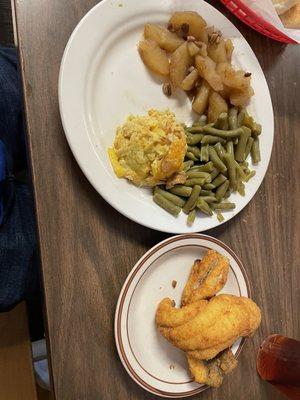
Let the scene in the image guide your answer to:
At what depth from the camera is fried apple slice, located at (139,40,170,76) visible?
1.41m

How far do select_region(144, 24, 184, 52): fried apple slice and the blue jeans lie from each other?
48 centimetres

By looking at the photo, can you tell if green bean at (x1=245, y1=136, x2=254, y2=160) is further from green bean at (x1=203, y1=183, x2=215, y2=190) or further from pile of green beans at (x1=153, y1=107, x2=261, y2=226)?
green bean at (x1=203, y1=183, x2=215, y2=190)

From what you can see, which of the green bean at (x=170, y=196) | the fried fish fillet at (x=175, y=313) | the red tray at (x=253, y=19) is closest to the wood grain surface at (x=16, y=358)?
the fried fish fillet at (x=175, y=313)

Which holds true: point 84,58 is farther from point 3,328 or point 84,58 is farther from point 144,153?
point 3,328

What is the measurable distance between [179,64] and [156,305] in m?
0.76

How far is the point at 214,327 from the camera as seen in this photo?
4.24ft

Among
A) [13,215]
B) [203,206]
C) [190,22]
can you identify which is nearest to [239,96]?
[190,22]

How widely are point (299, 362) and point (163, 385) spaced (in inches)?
17.4

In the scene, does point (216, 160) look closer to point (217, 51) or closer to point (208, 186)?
point (208, 186)

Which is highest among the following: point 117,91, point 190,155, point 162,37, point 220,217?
point 162,37

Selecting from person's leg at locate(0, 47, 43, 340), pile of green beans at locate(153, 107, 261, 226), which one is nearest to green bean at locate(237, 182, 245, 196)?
pile of green beans at locate(153, 107, 261, 226)

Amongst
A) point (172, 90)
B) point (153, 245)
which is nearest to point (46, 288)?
point (153, 245)

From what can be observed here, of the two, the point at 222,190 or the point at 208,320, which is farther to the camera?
the point at 222,190

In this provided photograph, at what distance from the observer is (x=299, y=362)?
144 centimetres
